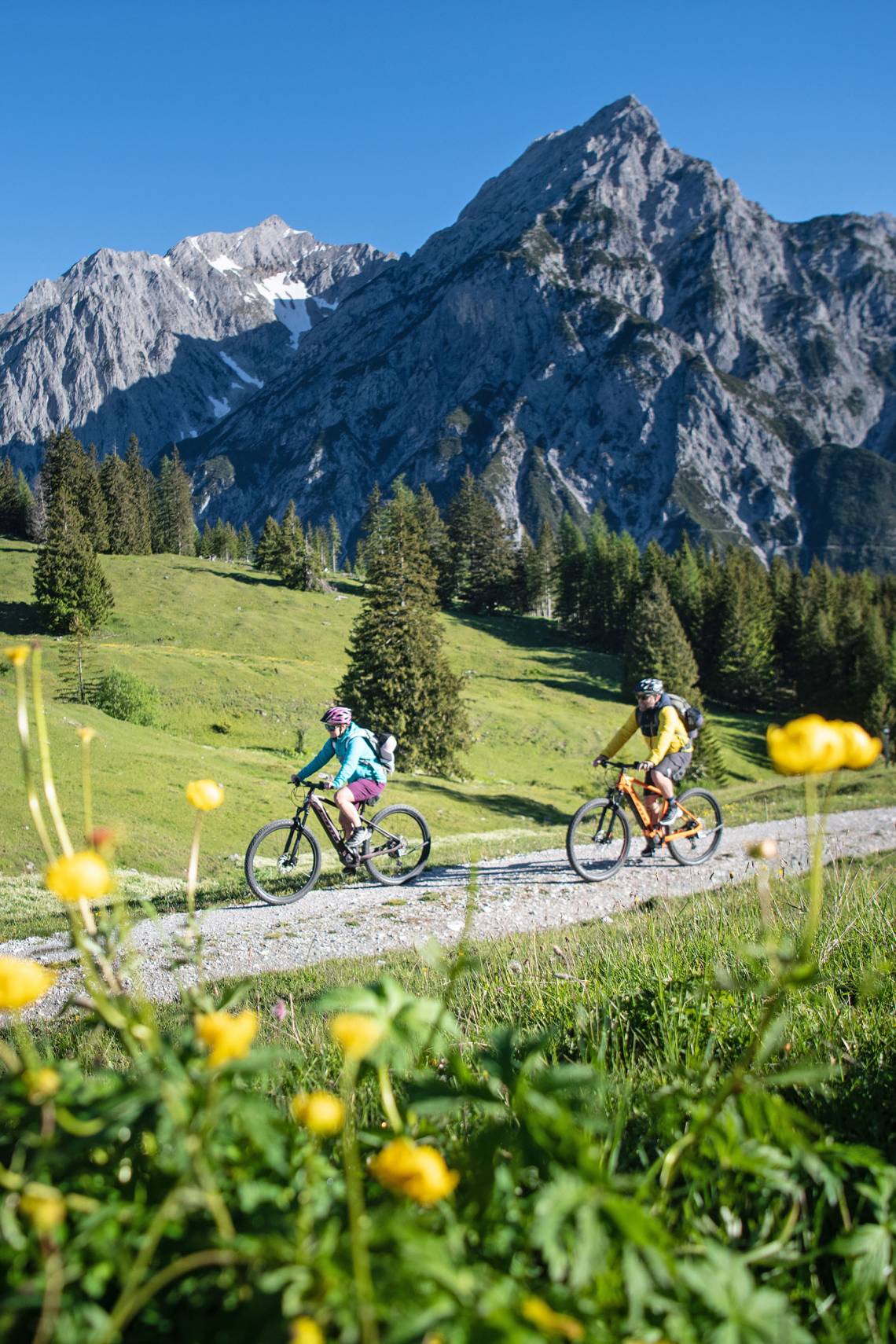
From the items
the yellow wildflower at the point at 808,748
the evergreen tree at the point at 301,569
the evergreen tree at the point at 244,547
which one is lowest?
the yellow wildflower at the point at 808,748

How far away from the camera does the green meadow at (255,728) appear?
18266 millimetres

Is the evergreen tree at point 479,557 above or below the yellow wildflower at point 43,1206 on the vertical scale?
above

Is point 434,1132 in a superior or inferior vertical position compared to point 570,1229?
inferior

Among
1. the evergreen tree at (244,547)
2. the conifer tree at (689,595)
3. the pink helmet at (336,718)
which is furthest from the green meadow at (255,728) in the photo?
the evergreen tree at (244,547)

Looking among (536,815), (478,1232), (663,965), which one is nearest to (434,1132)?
(478,1232)

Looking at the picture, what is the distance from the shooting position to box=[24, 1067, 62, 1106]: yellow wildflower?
3.67 ft

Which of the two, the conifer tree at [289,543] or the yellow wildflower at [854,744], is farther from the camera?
the conifer tree at [289,543]

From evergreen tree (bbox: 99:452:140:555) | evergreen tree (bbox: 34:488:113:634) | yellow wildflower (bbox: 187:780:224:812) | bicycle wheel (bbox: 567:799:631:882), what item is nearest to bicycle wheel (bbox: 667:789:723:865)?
bicycle wheel (bbox: 567:799:631:882)

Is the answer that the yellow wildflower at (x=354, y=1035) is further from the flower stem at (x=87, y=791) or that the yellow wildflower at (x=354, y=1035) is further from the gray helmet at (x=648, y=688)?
the gray helmet at (x=648, y=688)

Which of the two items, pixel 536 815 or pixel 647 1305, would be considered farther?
pixel 536 815

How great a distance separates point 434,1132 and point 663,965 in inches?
103

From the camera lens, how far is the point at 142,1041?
1.63 meters

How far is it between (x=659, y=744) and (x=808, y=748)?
1033cm

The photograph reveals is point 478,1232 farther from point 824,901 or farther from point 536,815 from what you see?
point 536,815
